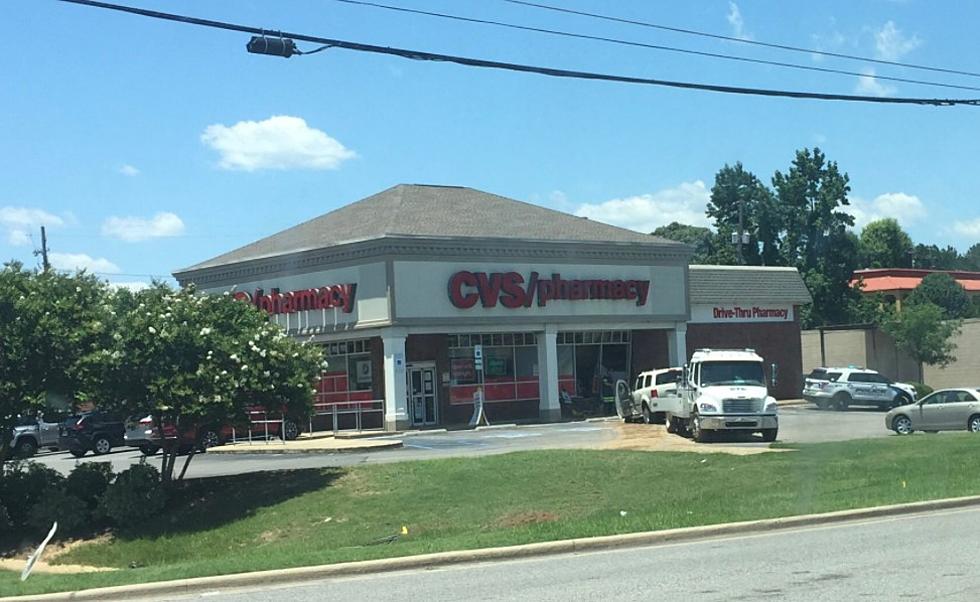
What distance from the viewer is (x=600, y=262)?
146 ft

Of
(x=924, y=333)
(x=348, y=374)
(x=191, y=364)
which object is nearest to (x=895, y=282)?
(x=924, y=333)

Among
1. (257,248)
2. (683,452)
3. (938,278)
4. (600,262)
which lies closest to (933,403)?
(683,452)

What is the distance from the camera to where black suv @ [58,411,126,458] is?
36438 mm

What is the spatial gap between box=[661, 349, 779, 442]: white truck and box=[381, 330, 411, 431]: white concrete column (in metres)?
13.7

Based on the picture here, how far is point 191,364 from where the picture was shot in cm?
2020

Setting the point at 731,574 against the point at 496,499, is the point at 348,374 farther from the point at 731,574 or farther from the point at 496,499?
the point at 731,574

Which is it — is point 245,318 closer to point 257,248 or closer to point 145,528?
point 145,528

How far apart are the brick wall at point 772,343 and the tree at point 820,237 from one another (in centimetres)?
1880

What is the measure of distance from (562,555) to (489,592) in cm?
271

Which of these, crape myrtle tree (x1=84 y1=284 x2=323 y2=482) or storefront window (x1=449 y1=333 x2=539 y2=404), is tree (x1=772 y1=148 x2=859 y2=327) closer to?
storefront window (x1=449 y1=333 x2=539 y2=404)

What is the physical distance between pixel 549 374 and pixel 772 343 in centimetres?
1465

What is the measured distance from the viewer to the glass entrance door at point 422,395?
135ft

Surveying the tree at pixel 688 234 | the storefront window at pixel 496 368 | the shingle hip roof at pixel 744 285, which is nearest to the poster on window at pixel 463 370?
the storefront window at pixel 496 368

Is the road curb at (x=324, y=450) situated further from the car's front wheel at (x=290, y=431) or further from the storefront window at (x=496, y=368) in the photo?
the storefront window at (x=496, y=368)
